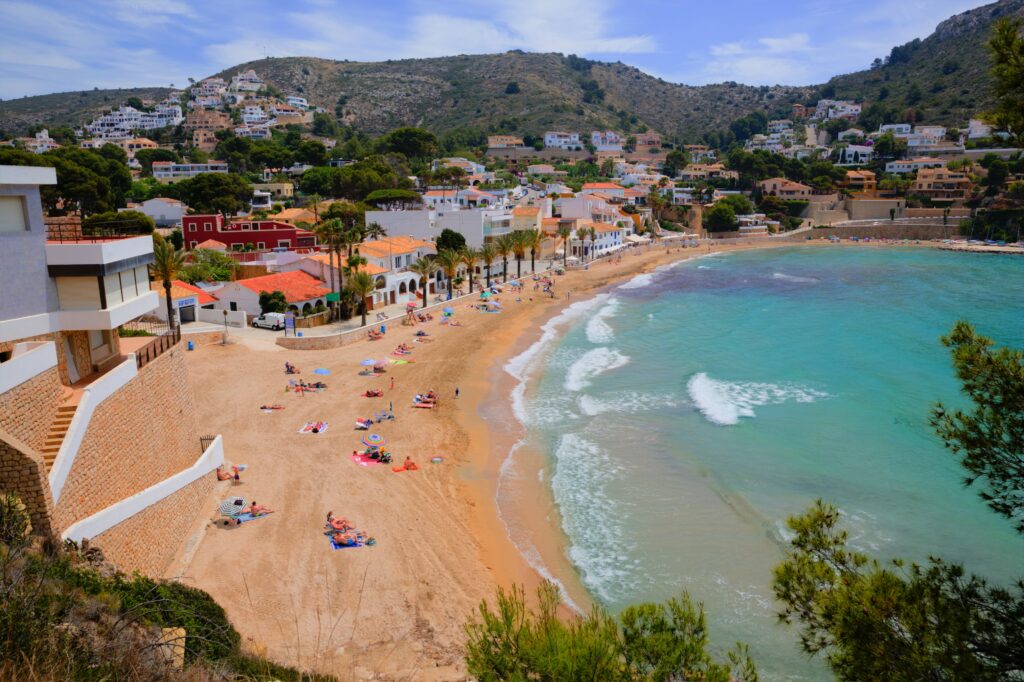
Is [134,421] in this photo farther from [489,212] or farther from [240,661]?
[489,212]

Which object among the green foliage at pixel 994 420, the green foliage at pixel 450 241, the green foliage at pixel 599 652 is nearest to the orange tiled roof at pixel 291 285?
the green foliage at pixel 450 241

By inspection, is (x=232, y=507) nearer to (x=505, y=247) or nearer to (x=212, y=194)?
(x=505, y=247)

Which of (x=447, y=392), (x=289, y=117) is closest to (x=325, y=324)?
(x=447, y=392)

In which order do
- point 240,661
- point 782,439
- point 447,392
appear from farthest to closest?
point 447,392
point 782,439
point 240,661

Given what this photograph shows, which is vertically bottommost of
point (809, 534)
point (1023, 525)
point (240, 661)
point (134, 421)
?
point (240, 661)

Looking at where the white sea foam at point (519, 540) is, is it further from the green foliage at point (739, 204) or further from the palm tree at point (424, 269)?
the green foliage at point (739, 204)

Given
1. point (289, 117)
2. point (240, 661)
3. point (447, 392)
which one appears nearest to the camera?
point (240, 661)

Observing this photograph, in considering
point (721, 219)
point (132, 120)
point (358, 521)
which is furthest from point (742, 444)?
point (132, 120)

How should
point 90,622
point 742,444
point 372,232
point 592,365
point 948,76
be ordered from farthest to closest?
point 948,76 < point 372,232 < point 592,365 < point 742,444 < point 90,622
